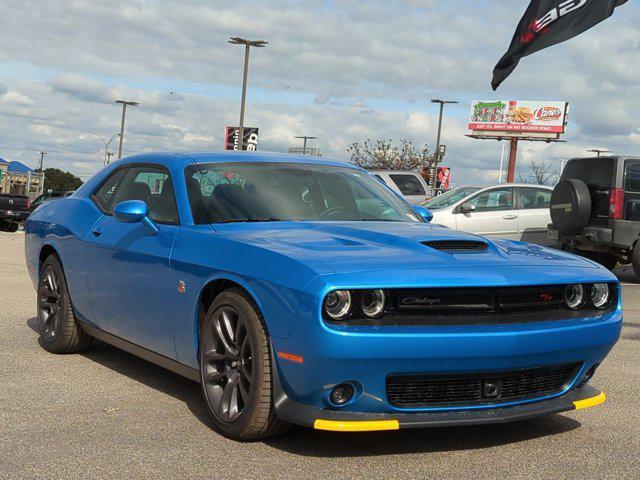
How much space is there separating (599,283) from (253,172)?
2074 mm

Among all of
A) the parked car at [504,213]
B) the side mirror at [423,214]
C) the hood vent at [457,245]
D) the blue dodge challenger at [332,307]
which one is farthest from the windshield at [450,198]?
the hood vent at [457,245]

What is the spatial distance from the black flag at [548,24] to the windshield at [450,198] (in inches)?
86.7

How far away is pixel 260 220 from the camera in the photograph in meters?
5.07

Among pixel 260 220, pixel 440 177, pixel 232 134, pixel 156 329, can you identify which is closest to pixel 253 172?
pixel 260 220

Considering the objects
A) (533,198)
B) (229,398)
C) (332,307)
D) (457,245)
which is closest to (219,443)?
(229,398)

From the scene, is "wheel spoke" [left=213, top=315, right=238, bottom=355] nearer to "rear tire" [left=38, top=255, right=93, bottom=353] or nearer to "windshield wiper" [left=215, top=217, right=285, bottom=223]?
"windshield wiper" [left=215, top=217, right=285, bottom=223]

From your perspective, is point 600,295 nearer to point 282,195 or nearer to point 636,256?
point 282,195

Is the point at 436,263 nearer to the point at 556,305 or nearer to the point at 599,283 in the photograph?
the point at 556,305

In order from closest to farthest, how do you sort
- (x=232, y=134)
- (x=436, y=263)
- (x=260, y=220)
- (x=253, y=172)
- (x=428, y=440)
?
(x=436, y=263) < (x=428, y=440) < (x=260, y=220) < (x=253, y=172) < (x=232, y=134)

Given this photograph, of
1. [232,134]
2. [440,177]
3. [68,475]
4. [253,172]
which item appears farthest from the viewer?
[440,177]

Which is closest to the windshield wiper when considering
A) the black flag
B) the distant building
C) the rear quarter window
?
the rear quarter window

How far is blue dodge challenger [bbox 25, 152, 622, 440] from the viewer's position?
391 cm

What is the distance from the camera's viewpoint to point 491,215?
52.6 feet

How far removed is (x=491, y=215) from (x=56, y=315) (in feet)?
35.2
